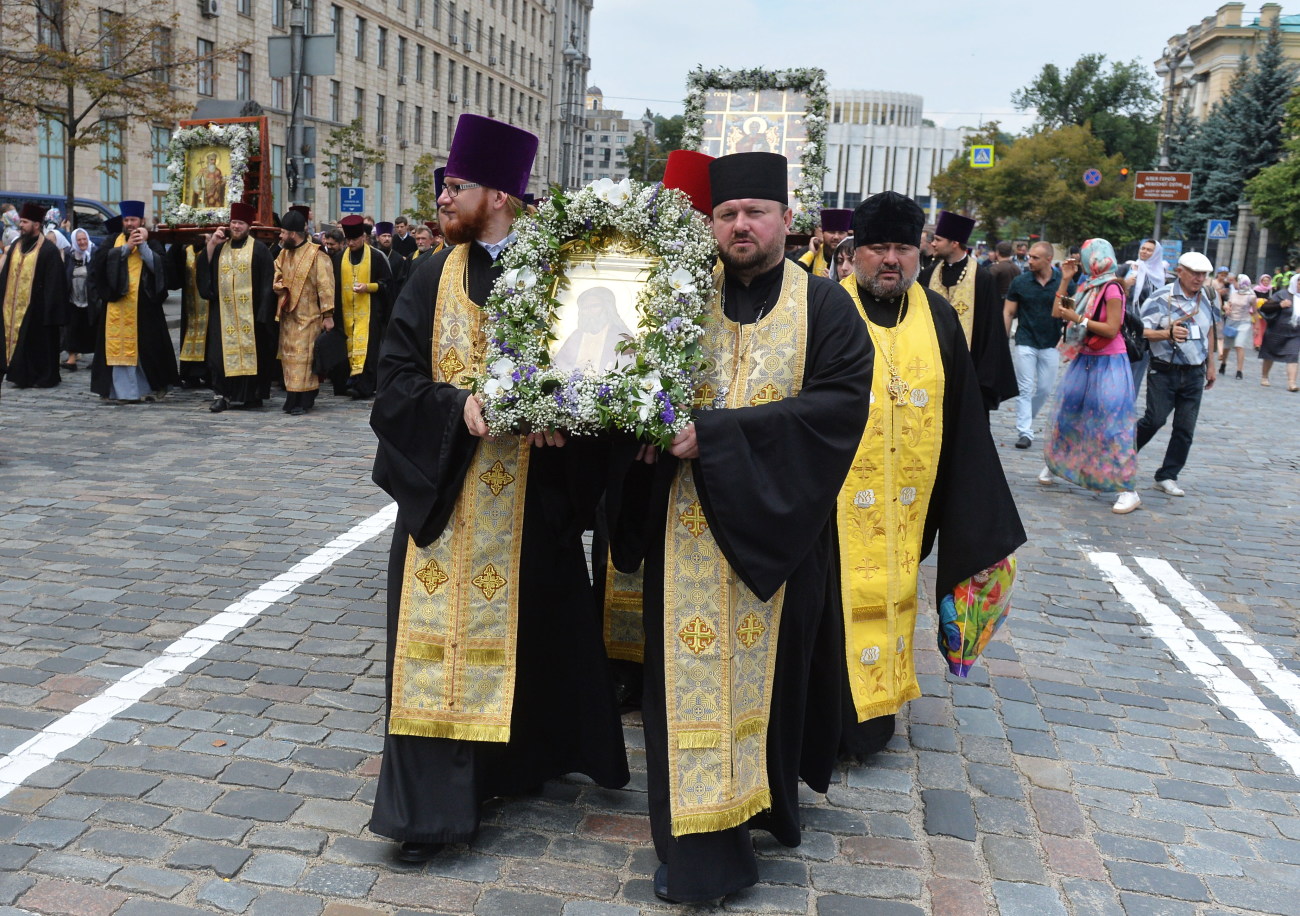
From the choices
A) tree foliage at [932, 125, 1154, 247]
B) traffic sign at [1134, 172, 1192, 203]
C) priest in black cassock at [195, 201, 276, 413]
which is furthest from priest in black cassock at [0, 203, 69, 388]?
tree foliage at [932, 125, 1154, 247]

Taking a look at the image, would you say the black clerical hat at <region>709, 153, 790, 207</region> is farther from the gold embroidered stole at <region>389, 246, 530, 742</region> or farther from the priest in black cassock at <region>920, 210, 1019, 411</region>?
the priest in black cassock at <region>920, 210, 1019, 411</region>

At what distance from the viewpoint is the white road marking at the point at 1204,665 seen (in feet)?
17.1

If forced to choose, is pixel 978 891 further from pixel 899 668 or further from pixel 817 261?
pixel 817 261

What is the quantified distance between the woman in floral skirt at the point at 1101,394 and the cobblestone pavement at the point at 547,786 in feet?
4.15

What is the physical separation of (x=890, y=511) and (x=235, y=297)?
9.78 m

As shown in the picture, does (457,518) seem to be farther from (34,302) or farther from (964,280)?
(34,302)

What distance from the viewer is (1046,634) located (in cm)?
648

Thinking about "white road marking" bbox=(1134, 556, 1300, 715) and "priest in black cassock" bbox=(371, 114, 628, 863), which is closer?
"priest in black cassock" bbox=(371, 114, 628, 863)

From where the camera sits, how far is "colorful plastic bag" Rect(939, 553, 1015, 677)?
478 centimetres

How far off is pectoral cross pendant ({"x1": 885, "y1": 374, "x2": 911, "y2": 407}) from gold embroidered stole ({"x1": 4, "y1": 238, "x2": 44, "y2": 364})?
1233 cm

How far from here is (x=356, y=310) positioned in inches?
563

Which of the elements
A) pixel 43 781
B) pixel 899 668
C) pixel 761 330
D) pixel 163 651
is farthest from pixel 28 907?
pixel 899 668

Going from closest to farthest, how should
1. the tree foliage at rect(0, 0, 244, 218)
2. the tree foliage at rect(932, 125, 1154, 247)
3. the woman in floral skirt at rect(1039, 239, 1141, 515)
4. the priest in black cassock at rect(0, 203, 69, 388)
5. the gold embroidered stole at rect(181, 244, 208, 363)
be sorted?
the woman in floral skirt at rect(1039, 239, 1141, 515) → the gold embroidered stole at rect(181, 244, 208, 363) → the priest in black cassock at rect(0, 203, 69, 388) → the tree foliage at rect(0, 0, 244, 218) → the tree foliage at rect(932, 125, 1154, 247)

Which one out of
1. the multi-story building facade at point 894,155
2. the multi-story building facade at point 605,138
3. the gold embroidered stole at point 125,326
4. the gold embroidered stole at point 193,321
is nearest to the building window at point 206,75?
the gold embroidered stole at point 193,321
